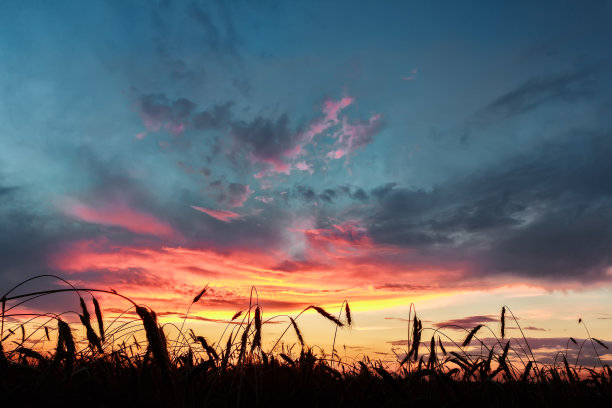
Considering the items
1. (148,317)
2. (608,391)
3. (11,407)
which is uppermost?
(148,317)

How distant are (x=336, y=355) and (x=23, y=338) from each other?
3880mm

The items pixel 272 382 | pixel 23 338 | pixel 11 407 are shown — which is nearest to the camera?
pixel 11 407

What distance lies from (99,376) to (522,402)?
3.41m

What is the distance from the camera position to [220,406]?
9.64 feet

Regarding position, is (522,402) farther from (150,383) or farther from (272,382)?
(150,383)

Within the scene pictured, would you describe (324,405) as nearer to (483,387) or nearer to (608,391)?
(483,387)

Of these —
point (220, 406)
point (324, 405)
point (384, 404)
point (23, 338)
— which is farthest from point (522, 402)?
point (23, 338)

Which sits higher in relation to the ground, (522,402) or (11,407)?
(11,407)

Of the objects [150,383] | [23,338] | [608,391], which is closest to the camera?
[150,383]

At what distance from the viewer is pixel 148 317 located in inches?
85.7

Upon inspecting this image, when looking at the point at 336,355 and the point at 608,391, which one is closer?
the point at 608,391

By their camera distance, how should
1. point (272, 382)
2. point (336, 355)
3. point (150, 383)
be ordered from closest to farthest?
point (150, 383), point (272, 382), point (336, 355)

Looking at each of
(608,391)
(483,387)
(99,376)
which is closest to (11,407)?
(99,376)

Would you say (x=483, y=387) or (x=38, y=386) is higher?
(x=38, y=386)
